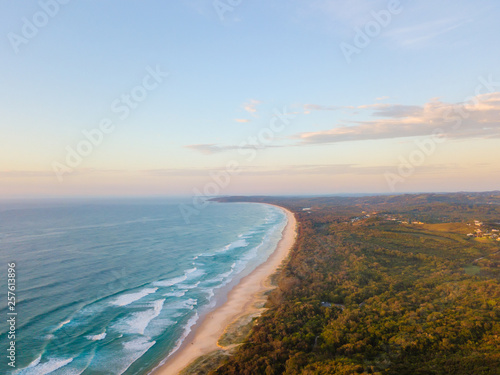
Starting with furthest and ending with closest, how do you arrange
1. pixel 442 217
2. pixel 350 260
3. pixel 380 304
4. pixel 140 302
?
pixel 442 217, pixel 350 260, pixel 140 302, pixel 380 304

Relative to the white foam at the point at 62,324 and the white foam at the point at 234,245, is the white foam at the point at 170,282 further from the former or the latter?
the white foam at the point at 234,245

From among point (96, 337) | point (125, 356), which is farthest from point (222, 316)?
point (96, 337)

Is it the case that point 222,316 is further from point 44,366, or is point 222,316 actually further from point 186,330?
point 44,366

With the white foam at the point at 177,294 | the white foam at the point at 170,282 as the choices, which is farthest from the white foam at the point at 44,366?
the white foam at the point at 170,282

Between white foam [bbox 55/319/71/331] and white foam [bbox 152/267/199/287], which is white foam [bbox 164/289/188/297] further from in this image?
white foam [bbox 55/319/71/331]

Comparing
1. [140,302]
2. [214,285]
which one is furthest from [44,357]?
[214,285]

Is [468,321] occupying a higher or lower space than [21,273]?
higher

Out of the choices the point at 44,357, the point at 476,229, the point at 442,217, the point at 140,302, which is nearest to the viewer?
the point at 44,357

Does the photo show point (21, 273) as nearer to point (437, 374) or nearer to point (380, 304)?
point (380, 304)
